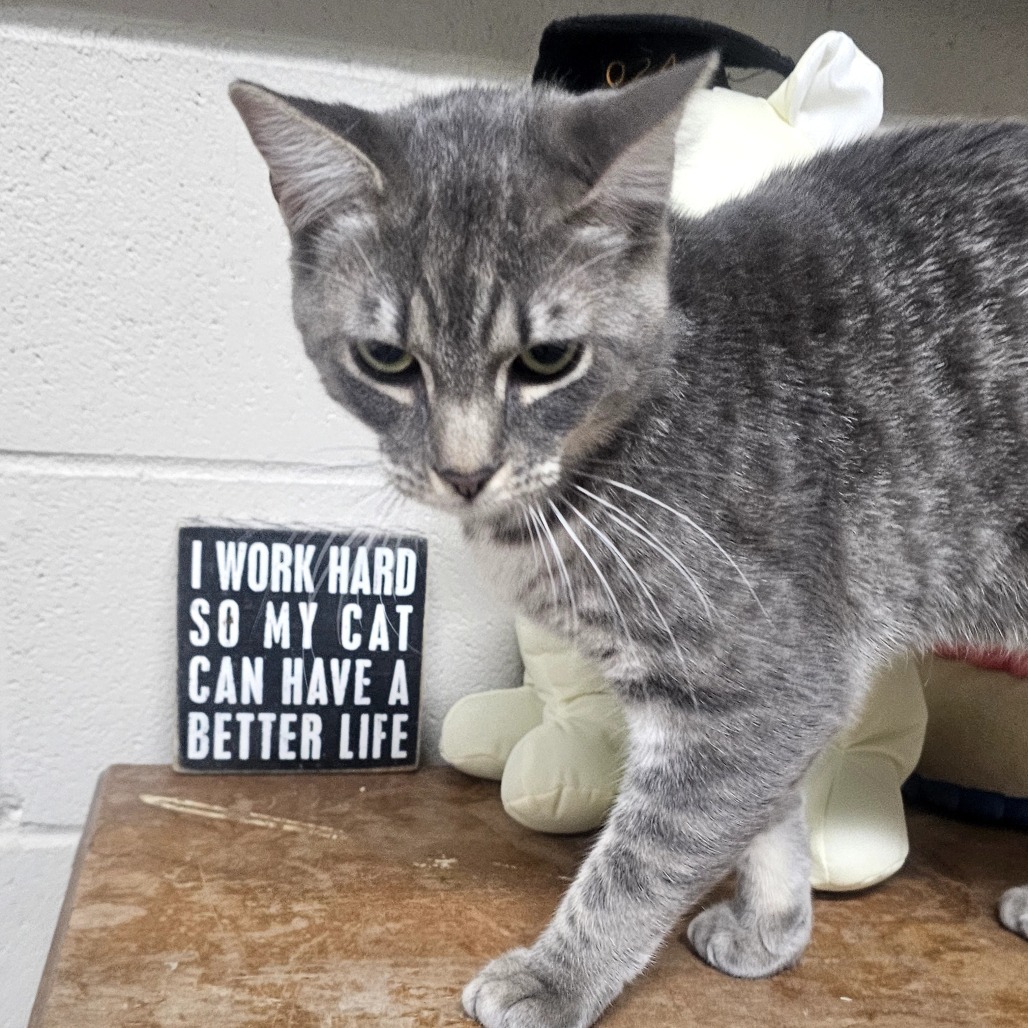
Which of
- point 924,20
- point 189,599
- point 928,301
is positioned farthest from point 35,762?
point 924,20

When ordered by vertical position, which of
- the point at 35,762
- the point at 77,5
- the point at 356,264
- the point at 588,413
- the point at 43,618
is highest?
the point at 77,5

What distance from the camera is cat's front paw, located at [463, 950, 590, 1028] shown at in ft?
2.38

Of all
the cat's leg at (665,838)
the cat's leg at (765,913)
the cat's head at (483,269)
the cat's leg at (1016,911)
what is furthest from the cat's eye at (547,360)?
the cat's leg at (1016,911)

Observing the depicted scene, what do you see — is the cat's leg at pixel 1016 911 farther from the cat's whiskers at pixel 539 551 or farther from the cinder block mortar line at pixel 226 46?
the cinder block mortar line at pixel 226 46

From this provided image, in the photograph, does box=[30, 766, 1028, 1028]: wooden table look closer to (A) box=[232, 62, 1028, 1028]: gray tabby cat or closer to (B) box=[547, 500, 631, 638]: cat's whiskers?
(A) box=[232, 62, 1028, 1028]: gray tabby cat

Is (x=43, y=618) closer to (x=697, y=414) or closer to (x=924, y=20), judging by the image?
(x=697, y=414)

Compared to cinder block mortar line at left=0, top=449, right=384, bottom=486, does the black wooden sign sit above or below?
below

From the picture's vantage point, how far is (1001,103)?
47.7 inches

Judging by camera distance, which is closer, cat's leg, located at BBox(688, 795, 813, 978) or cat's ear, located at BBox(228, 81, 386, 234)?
cat's ear, located at BBox(228, 81, 386, 234)


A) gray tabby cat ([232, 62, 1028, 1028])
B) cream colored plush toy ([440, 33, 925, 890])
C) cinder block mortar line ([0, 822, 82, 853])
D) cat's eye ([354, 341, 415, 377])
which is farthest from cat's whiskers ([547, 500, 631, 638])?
cinder block mortar line ([0, 822, 82, 853])

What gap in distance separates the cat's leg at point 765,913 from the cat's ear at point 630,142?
1.76 ft

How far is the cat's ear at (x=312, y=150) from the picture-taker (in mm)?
638

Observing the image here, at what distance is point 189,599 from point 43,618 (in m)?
0.20

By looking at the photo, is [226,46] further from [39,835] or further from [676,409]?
[39,835]
